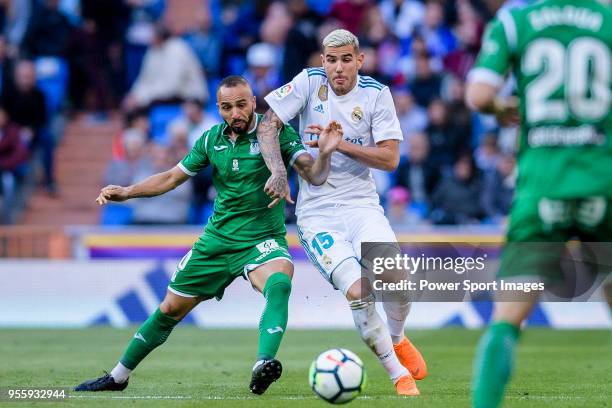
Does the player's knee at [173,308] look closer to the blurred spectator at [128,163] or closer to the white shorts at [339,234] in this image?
the white shorts at [339,234]

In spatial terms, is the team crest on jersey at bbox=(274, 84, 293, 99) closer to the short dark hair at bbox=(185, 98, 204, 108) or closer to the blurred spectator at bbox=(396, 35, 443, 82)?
the short dark hair at bbox=(185, 98, 204, 108)

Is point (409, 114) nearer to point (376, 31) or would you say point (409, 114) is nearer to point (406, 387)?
point (376, 31)

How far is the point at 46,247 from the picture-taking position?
54.8ft

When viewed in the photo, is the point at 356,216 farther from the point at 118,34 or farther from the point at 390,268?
the point at 118,34

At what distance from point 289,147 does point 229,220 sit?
768 millimetres

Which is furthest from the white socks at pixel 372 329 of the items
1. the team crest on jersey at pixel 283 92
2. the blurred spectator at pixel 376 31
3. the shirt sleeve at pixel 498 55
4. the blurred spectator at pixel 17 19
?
the blurred spectator at pixel 17 19

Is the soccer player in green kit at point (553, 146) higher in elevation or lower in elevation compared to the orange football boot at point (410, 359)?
higher

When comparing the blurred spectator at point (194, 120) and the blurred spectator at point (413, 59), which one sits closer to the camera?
the blurred spectator at point (194, 120)

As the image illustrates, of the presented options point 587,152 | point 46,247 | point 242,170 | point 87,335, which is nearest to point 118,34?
point 46,247

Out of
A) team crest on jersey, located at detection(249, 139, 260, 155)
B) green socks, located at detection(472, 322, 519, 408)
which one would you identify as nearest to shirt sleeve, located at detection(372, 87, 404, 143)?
team crest on jersey, located at detection(249, 139, 260, 155)

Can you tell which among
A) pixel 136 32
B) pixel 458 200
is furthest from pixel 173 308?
pixel 136 32

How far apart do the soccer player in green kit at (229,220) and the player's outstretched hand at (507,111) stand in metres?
2.69

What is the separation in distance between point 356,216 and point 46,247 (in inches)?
339

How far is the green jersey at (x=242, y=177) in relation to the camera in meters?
9.27
